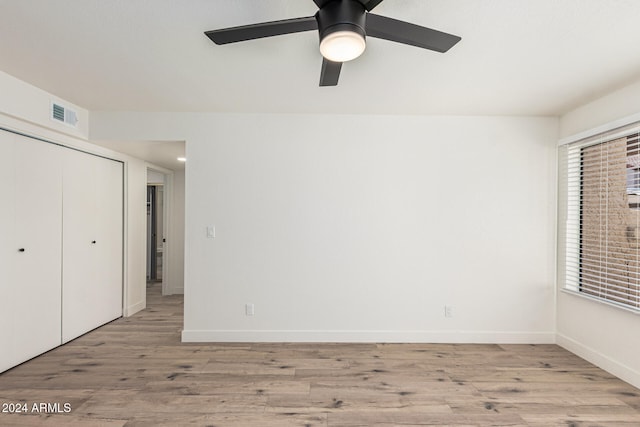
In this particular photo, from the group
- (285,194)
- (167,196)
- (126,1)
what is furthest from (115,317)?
(126,1)

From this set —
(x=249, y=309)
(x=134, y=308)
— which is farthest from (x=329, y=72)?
(x=134, y=308)

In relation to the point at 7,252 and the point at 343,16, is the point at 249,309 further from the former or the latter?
the point at 343,16

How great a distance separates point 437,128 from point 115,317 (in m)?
4.39

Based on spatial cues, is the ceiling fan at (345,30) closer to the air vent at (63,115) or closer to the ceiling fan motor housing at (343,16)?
the ceiling fan motor housing at (343,16)

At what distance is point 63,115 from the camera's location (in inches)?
119

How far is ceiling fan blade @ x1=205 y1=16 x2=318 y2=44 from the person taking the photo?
4.60ft

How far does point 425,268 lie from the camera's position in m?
3.35

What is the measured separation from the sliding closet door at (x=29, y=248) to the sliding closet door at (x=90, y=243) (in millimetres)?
127

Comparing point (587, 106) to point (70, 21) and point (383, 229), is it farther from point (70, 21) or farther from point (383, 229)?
point (70, 21)

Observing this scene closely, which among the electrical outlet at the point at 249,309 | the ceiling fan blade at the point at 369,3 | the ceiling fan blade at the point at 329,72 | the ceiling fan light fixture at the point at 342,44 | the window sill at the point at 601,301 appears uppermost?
the ceiling fan blade at the point at 369,3

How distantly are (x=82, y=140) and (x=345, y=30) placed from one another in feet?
10.7

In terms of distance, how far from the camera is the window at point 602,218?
2564 millimetres

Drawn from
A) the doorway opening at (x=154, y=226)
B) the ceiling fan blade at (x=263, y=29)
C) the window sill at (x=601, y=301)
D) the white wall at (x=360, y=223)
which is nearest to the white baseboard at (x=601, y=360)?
the white wall at (x=360, y=223)

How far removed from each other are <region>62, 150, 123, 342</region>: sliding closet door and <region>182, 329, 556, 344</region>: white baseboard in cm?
119
